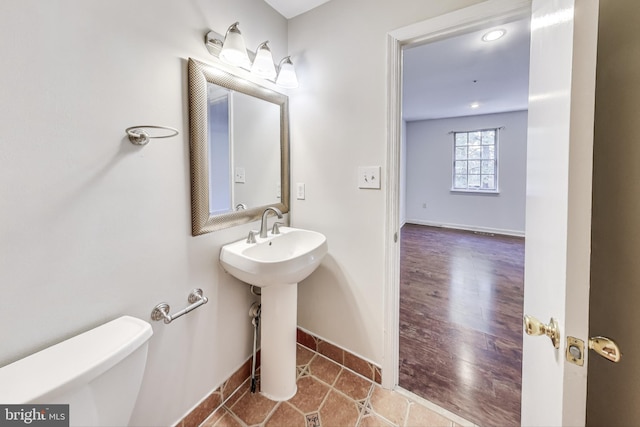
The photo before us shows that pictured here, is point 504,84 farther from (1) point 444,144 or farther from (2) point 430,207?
(2) point 430,207

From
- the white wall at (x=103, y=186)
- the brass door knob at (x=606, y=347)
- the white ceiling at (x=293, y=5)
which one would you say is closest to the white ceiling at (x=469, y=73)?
the white ceiling at (x=293, y=5)

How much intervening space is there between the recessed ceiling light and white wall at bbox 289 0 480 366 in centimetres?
127

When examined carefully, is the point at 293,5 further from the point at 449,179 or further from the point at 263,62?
the point at 449,179

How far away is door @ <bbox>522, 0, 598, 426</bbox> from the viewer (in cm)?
51

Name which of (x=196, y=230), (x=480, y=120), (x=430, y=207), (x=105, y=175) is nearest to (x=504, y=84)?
(x=480, y=120)

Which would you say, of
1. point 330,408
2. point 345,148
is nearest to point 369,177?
point 345,148

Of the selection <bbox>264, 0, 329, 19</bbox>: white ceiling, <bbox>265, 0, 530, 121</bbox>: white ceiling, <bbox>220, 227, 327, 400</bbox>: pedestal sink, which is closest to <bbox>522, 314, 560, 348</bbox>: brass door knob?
<bbox>220, 227, 327, 400</bbox>: pedestal sink

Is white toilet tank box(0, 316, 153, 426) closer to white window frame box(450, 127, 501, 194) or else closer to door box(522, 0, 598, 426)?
door box(522, 0, 598, 426)

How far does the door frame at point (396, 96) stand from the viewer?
42.3 inches

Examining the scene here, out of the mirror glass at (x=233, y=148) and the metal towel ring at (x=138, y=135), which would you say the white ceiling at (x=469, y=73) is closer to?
the mirror glass at (x=233, y=148)

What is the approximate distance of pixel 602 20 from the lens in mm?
719

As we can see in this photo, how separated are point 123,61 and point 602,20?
1.52m

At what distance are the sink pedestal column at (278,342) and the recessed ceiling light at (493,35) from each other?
8.12 ft

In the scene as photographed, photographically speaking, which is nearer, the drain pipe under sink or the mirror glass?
the mirror glass
